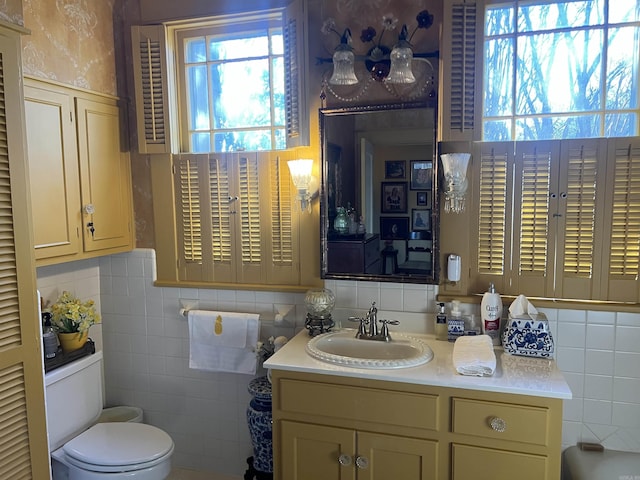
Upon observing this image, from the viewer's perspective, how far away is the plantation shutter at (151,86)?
2.55 m

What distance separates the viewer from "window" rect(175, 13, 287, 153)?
8.36ft

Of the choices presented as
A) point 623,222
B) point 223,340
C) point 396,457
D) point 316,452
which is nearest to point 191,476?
point 223,340

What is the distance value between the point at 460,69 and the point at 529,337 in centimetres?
116

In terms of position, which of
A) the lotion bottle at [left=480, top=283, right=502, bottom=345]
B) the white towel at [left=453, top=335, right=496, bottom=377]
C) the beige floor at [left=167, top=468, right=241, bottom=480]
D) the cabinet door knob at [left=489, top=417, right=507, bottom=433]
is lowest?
the beige floor at [left=167, top=468, right=241, bottom=480]

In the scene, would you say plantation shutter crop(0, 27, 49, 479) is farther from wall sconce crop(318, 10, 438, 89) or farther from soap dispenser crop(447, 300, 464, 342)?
soap dispenser crop(447, 300, 464, 342)

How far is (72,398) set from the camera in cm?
232

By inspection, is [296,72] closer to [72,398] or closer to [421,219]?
[421,219]

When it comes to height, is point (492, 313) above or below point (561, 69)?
below

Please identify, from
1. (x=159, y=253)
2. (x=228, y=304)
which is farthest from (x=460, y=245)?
(x=159, y=253)

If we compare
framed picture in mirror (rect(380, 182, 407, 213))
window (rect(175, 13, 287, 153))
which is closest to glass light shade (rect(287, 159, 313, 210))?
window (rect(175, 13, 287, 153))

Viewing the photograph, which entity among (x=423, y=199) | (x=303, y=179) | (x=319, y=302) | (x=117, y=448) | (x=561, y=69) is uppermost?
(x=561, y=69)

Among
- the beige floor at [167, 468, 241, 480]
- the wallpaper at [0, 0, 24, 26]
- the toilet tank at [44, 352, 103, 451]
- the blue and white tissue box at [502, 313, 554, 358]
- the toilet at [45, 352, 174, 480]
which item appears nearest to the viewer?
the wallpaper at [0, 0, 24, 26]

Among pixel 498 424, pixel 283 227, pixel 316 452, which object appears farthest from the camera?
pixel 283 227

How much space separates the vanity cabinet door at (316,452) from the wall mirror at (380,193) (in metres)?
0.74
